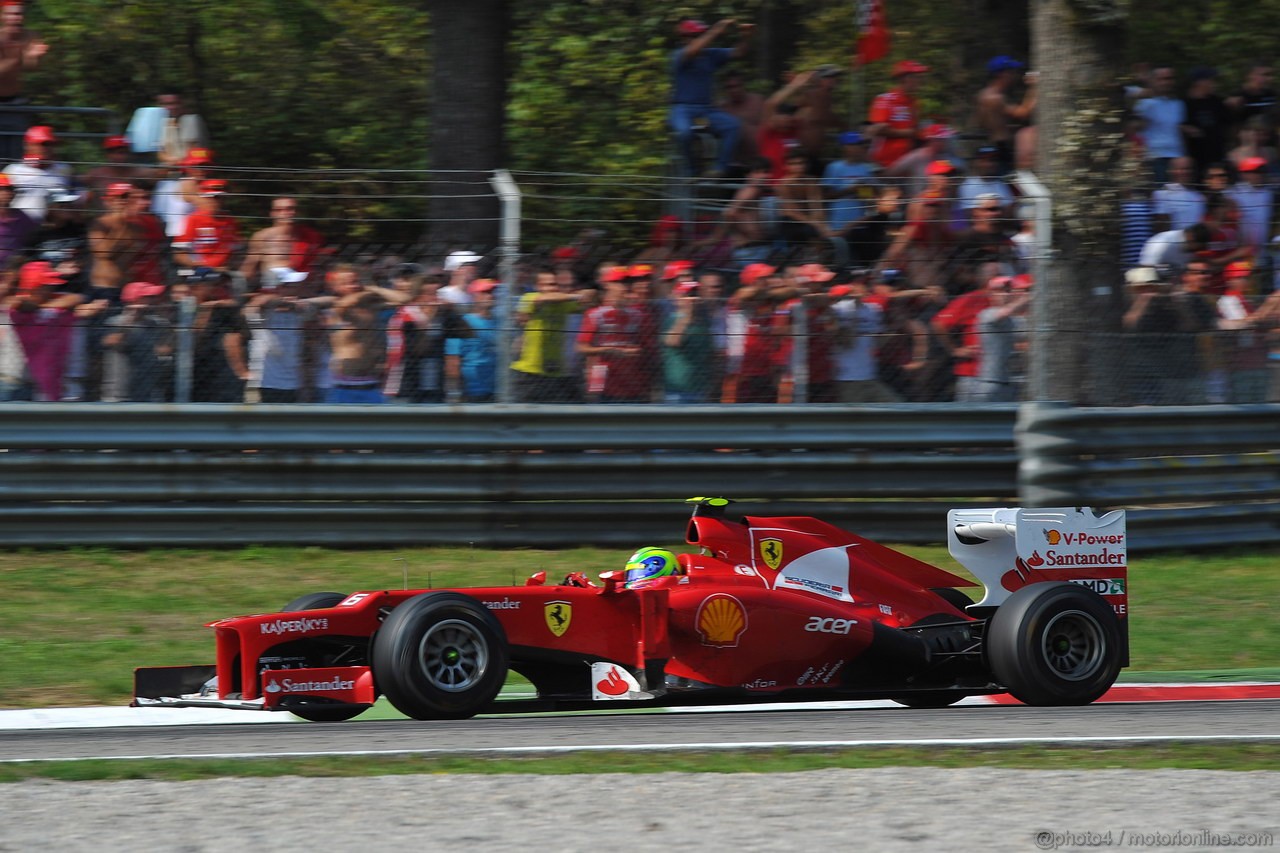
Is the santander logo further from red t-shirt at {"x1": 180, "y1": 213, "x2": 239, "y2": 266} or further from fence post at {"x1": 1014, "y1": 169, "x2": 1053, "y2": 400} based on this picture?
fence post at {"x1": 1014, "y1": 169, "x2": 1053, "y2": 400}

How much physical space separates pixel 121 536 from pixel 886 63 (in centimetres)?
1476

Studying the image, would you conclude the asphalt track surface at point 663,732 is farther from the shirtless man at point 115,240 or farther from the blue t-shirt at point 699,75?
the blue t-shirt at point 699,75

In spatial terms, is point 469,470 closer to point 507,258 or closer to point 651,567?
point 507,258

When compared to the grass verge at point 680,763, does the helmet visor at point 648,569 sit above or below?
above

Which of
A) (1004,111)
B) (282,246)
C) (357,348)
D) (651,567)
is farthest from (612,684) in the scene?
(1004,111)

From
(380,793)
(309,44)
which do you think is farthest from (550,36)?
(380,793)

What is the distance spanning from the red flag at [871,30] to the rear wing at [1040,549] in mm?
8558

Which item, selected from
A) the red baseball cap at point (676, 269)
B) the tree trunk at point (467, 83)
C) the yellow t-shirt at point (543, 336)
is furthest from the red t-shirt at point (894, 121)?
the yellow t-shirt at point (543, 336)

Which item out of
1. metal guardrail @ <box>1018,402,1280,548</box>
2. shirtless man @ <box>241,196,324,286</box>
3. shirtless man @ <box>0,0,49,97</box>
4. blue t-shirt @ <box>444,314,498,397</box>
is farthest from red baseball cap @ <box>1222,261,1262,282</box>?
shirtless man @ <box>0,0,49,97</box>

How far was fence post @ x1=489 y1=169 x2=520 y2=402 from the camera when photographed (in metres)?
9.16

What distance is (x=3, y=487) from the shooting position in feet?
30.3

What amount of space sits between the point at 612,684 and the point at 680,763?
1153mm

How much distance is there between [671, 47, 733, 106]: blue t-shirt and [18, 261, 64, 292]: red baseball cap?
4678 millimetres

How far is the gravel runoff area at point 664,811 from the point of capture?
4.20 metres
